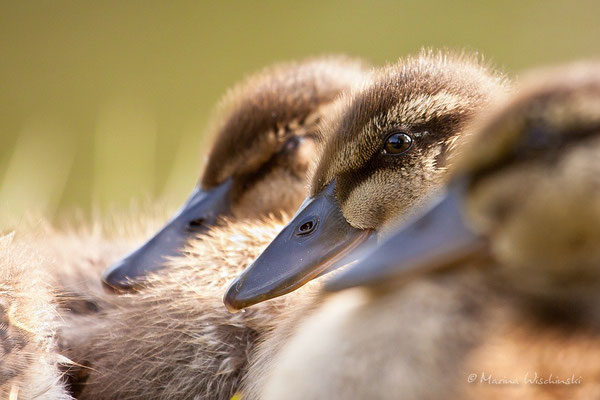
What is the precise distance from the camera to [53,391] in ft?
4.44

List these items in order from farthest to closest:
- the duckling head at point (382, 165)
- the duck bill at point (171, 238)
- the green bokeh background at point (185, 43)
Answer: the green bokeh background at point (185, 43) < the duck bill at point (171, 238) < the duckling head at point (382, 165)

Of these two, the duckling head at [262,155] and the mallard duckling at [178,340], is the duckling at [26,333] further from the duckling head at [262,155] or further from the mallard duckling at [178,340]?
the duckling head at [262,155]

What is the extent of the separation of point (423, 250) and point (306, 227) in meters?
0.47

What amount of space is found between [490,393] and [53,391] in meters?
0.73

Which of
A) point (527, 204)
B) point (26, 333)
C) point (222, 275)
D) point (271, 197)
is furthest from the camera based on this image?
point (271, 197)

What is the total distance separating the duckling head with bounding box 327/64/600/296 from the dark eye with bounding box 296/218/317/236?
0.41m

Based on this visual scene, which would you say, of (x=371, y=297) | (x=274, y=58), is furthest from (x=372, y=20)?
(x=371, y=297)

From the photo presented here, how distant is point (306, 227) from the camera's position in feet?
4.75

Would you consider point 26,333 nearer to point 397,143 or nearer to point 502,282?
point 397,143

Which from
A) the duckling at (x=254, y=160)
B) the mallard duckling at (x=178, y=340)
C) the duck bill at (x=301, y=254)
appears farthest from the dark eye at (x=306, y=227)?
the duckling at (x=254, y=160)

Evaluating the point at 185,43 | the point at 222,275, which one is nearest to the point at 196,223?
the point at 222,275

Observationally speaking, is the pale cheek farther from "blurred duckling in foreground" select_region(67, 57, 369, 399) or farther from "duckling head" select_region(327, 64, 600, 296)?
"duckling head" select_region(327, 64, 600, 296)

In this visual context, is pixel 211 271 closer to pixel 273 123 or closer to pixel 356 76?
pixel 273 123

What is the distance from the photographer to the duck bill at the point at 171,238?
5.29 feet
